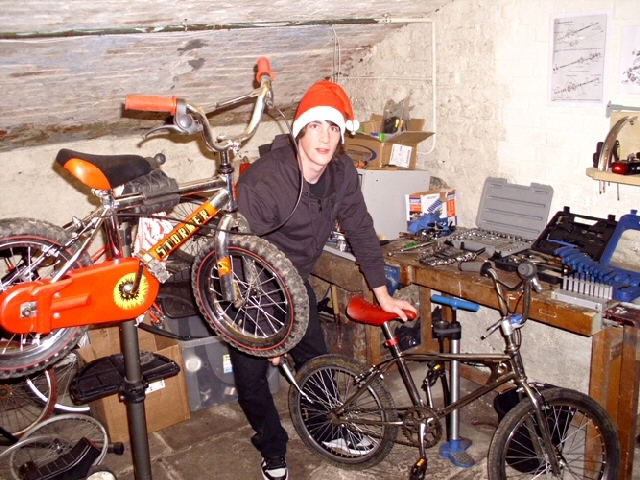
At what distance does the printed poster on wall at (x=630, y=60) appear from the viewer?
255 cm

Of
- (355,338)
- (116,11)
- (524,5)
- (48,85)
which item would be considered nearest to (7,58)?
(48,85)

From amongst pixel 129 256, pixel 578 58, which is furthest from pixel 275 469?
pixel 578 58

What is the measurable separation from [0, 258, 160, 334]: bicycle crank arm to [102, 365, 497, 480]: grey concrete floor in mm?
1291

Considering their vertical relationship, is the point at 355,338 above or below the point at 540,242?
below

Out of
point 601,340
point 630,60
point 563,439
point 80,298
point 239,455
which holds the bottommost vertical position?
point 239,455

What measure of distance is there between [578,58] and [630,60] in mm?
240

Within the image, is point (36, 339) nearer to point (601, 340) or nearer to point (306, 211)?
point (306, 211)

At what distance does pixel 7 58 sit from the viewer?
7.94ft

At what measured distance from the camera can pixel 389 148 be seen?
3477mm

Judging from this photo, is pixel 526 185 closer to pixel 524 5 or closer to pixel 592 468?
pixel 524 5

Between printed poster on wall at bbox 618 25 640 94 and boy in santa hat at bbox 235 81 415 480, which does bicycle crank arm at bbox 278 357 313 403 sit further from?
printed poster on wall at bbox 618 25 640 94

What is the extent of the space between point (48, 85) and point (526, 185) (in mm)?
2396

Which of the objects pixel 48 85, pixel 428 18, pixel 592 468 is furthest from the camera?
pixel 428 18

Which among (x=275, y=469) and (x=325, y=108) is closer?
(x=325, y=108)
